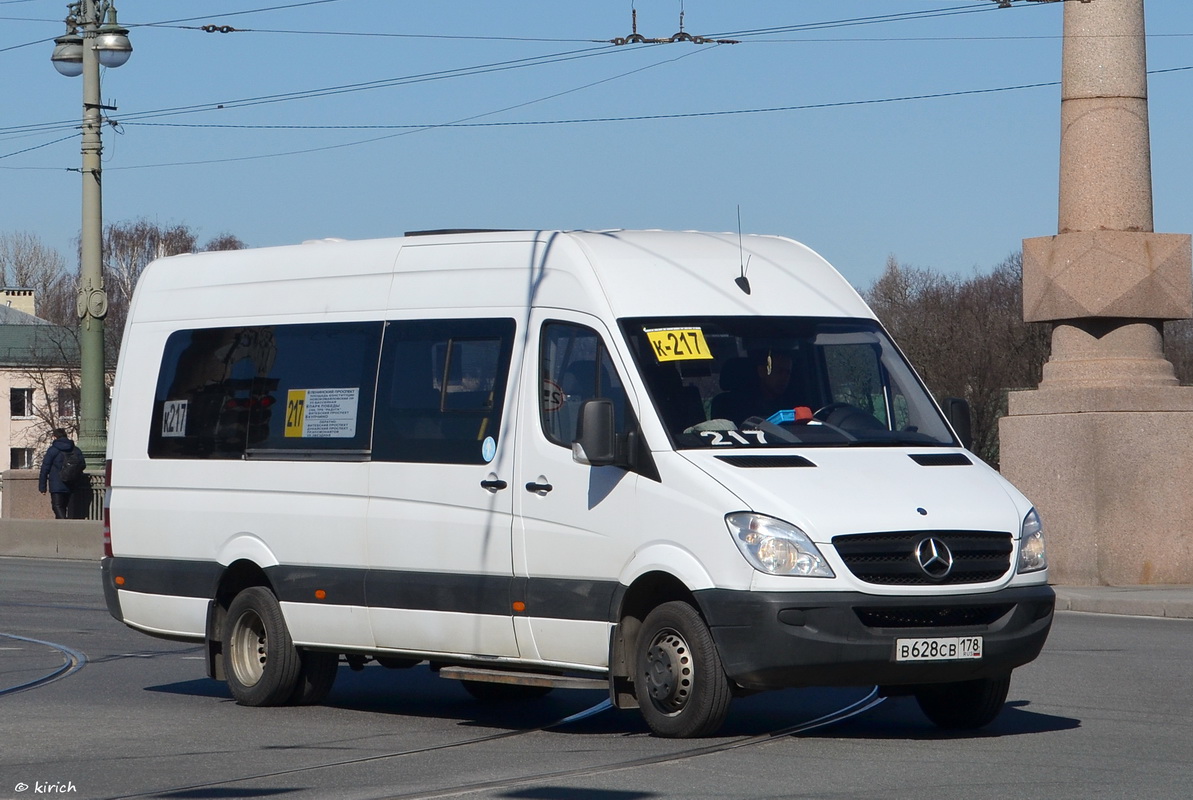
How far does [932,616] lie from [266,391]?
13.9 ft

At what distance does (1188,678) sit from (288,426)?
546cm

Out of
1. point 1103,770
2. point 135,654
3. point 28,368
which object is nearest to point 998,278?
point 28,368

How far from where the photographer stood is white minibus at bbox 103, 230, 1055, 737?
8344 millimetres

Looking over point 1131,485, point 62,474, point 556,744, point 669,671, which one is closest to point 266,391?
point 556,744

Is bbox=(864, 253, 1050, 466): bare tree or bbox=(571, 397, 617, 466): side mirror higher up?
bbox=(864, 253, 1050, 466): bare tree

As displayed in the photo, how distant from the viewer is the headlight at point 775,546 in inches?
323

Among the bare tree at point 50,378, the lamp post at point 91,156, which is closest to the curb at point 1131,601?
the lamp post at point 91,156

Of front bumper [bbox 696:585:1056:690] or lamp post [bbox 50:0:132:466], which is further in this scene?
lamp post [bbox 50:0:132:466]

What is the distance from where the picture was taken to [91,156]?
2566cm

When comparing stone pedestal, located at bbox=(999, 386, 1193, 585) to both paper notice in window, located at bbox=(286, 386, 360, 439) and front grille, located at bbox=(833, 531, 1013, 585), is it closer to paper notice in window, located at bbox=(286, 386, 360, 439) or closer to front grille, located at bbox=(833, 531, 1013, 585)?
paper notice in window, located at bbox=(286, 386, 360, 439)

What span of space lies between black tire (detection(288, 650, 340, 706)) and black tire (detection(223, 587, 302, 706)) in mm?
45

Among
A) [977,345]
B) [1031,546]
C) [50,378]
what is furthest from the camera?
[50,378]

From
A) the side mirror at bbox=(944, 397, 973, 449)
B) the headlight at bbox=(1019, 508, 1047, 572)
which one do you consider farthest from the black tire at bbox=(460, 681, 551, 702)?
the headlight at bbox=(1019, 508, 1047, 572)

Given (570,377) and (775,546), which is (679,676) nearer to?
(775,546)
